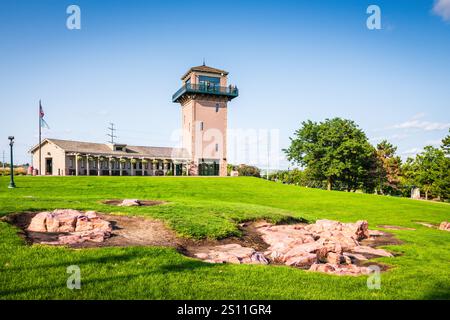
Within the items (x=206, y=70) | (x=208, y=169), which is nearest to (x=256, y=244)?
(x=208, y=169)

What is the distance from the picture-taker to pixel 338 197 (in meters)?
30.8

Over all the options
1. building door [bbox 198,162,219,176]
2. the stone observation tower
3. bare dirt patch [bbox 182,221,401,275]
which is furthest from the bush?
bare dirt patch [bbox 182,221,401,275]

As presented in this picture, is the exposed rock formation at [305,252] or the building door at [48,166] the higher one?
the building door at [48,166]

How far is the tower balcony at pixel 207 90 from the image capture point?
4716cm

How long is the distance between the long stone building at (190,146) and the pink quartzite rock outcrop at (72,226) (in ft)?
125

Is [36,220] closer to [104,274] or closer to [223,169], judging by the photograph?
[104,274]

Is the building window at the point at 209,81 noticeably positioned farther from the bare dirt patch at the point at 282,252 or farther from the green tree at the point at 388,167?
the bare dirt patch at the point at 282,252

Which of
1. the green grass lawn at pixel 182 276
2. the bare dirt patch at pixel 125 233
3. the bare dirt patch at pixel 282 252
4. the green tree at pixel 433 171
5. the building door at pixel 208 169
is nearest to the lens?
the green grass lawn at pixel 182 276

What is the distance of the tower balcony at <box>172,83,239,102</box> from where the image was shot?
47.2 metres

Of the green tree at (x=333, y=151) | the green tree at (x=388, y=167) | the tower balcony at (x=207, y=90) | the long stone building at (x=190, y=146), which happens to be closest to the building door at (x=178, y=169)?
the long stone building at (x=190, y=146)

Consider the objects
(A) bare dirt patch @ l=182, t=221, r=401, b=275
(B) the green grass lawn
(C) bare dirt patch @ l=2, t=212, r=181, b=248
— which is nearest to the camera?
(B) the green grass lawn

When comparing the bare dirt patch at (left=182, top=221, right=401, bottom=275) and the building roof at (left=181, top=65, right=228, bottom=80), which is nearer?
the bare dirt patch at (left=182, top=221, right=401, bottom=275)

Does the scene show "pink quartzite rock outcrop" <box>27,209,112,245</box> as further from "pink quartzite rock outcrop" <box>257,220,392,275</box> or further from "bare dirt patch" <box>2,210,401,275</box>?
"pink quartzite rock outcrop" <box>257,220,392,275</box>
